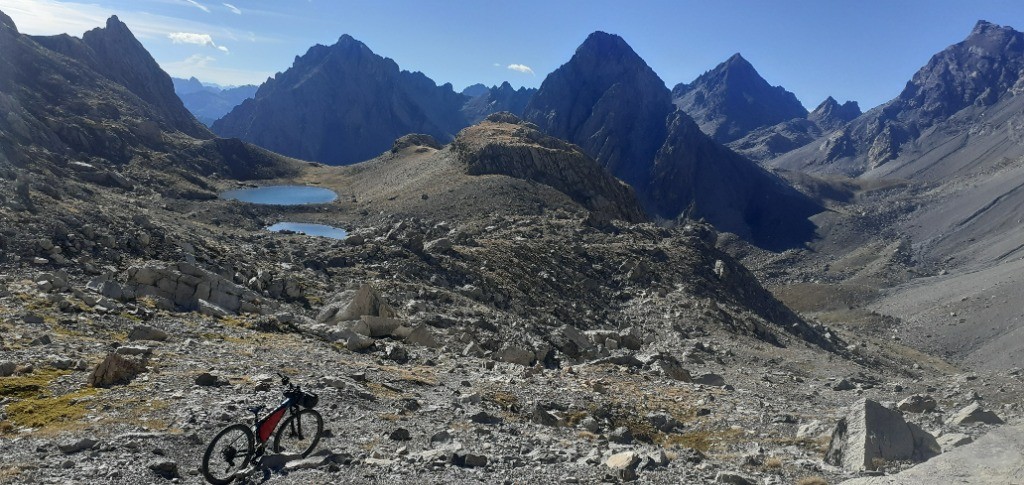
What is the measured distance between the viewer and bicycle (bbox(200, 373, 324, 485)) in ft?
39.9

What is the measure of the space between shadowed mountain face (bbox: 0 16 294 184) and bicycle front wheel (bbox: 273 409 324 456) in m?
59.4

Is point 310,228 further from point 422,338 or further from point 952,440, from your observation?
point 952,440

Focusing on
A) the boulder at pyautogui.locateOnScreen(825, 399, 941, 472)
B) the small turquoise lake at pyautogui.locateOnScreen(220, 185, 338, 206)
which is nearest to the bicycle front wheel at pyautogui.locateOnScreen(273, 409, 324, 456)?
the boulder at pyautogui.locateOnScreen(825, 399, 941, 472)

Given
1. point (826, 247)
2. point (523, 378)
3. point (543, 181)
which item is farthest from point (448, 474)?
point (826, 247)

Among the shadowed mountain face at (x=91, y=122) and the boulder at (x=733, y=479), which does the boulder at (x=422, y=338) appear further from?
the shadowed mountain face at (x=91, y=122)

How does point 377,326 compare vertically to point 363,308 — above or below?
below

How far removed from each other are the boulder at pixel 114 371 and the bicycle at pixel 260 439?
5.83 meters

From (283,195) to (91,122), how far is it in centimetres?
3004

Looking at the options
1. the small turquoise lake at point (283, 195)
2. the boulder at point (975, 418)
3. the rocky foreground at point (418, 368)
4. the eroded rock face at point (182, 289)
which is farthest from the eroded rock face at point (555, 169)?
the boulder at point (975, 418)

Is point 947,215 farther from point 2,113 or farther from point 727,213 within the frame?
point 2,113

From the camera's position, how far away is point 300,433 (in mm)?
13836

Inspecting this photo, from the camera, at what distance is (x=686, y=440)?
18672mm

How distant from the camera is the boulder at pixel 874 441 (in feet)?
48.3

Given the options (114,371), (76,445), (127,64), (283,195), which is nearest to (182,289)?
(114,371)
